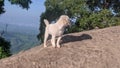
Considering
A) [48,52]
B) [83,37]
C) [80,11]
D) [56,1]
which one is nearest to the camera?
[48,52]

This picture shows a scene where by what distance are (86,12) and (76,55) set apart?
10.8 meters

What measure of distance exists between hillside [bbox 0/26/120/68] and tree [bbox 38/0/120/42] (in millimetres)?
8641

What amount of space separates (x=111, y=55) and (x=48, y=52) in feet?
5.80

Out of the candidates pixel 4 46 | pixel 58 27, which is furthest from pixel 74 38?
pixel 4 46

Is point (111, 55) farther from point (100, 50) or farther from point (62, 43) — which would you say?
point (62, 43)

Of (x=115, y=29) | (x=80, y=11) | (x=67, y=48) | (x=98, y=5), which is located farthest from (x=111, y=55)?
(x=98, y=5)

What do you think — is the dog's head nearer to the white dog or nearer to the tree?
the white dog

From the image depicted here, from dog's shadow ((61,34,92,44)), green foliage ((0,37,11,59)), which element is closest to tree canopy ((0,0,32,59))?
green foliage ((0,37,11,59))

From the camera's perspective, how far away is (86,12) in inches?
822

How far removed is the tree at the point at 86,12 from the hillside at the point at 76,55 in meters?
8.64

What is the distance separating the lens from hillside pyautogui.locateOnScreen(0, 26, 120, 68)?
9.48 metres

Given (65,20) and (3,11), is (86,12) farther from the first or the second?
(65,20)

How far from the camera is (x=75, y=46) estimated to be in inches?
423

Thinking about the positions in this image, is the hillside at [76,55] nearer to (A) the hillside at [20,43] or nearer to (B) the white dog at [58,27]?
(B) the white dog at [58,27]
